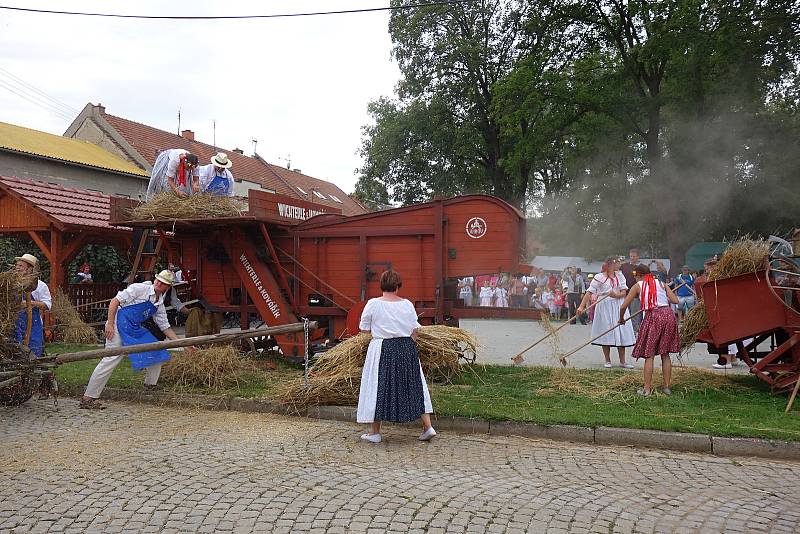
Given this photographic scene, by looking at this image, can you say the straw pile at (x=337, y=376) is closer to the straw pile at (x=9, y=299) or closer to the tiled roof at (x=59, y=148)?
the straw pile at (x=9, y=299)

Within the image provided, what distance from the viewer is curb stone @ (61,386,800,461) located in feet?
18.1

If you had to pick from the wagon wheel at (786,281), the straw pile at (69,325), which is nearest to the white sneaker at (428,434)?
the wagon wheel at (786,281)

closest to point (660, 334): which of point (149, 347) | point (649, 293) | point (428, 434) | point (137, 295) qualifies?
point (649, 293)

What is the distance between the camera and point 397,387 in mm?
5867

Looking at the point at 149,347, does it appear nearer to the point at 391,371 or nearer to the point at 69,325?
the point at 391,371

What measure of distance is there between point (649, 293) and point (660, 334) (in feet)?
1.65

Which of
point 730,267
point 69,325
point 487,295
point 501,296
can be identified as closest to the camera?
point 730,267

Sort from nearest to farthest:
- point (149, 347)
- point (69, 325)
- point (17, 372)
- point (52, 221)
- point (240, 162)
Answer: point (17, 372) < point (149, 347) < point (69, 325) < point (52, 221) < point (240, 162)

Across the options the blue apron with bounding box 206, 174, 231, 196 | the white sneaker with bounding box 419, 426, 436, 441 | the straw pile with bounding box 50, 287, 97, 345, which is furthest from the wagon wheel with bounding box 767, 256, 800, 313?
the straw pile with bounding box 50, 287, 97, 345

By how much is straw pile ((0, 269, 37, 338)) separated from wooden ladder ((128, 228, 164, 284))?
3.24 m

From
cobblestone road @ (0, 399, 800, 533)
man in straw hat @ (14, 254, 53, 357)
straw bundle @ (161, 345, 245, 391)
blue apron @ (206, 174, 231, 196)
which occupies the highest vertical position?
blue apron @ (206, 174, 231, 196)

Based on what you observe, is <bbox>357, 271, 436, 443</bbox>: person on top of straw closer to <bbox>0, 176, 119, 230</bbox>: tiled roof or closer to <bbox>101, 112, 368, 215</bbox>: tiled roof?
<bbox>0, 176, 119, 230</bbox>: tiled roof

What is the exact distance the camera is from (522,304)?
79.3 ft

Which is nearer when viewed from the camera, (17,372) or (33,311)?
(17,372)
